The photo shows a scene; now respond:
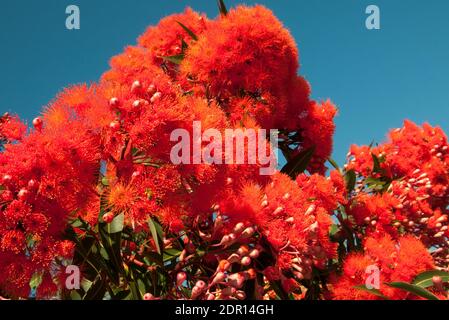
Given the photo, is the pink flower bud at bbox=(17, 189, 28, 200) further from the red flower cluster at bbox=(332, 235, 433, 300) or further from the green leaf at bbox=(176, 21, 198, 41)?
the green leaf at bbox=(176, 21, 198, 41)

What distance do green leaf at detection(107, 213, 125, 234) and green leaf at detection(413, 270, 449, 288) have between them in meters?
1.70

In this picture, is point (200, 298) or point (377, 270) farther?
point (377, 270)

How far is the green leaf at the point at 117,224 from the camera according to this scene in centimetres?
208

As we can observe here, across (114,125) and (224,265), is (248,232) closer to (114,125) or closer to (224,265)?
(224,265)

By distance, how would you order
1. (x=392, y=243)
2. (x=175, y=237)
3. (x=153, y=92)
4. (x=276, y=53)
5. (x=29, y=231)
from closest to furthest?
1. (x=29, y=231)
2. (x=153, y=92)
3. (x=175, y=237)
4. (x=392, y=243)
5. (x=276, y=53)

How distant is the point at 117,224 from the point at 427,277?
177 centimetres

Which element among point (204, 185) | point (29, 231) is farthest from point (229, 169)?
point (29, 231)

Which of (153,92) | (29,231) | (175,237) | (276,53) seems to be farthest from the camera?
(276,53)

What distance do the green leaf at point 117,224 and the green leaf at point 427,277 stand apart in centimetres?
170

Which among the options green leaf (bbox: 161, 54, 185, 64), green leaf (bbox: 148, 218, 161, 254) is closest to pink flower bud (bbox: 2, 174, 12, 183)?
green leaf (bbox: 148, 218, 161, 254)

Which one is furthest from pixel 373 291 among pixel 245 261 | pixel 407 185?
pixel 407 185

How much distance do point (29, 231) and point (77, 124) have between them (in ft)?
1.70

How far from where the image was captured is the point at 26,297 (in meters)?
2.07
